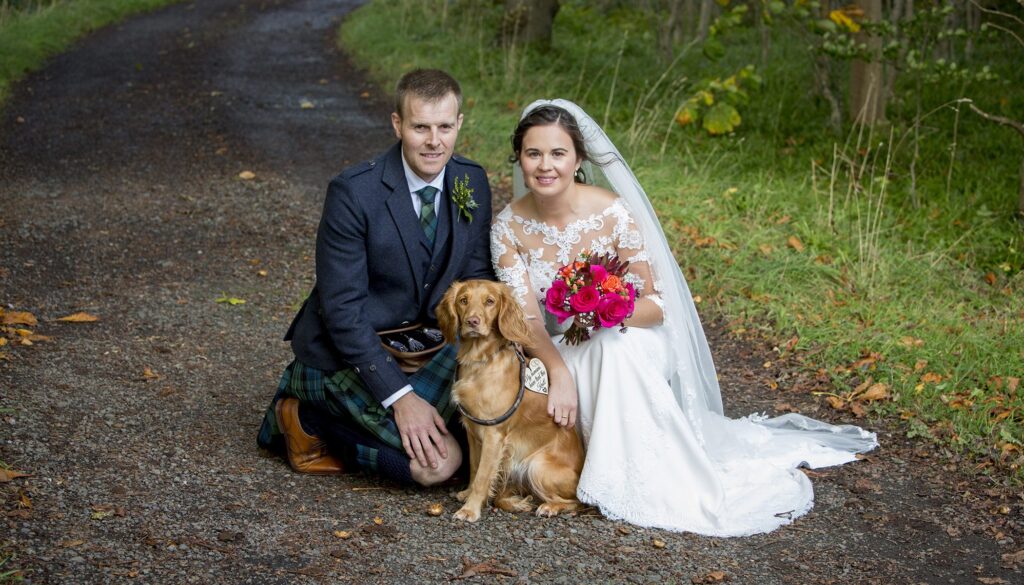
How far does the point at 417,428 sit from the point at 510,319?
66cm

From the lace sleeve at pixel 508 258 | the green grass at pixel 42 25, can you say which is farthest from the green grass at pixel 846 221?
the green grass at pixel 42 25

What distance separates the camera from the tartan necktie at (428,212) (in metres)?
4.55

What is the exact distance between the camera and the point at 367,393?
450 centimetres

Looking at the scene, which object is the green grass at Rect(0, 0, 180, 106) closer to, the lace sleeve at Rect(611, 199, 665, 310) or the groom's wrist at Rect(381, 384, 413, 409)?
the groom's wrist at Rect(381, 384, 413, 409)

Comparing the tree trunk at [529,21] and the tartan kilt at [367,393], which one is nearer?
the tartan kilt at [367,393]

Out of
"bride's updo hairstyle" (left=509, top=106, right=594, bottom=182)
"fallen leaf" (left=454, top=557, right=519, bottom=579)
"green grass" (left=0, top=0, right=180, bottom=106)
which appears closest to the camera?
"fallen leaf" (left=454, top=557, right=519, bottom=579)

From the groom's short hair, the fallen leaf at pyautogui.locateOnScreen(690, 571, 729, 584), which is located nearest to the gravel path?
the fallen leaf at pyautogui.locateOnScreen(690, 571, 729, 584)

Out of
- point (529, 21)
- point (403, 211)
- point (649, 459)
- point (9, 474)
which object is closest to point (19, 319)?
point (9, 474)

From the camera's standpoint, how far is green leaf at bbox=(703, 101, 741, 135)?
405 inches

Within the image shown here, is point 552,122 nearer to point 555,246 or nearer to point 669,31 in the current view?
point 555,246

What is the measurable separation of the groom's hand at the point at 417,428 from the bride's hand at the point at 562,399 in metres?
0.50

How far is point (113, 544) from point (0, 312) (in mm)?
3051

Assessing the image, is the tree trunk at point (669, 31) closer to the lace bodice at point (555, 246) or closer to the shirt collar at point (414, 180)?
the lace bodice at point (555, 246)

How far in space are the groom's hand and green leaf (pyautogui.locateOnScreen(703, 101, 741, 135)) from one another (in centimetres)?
671
